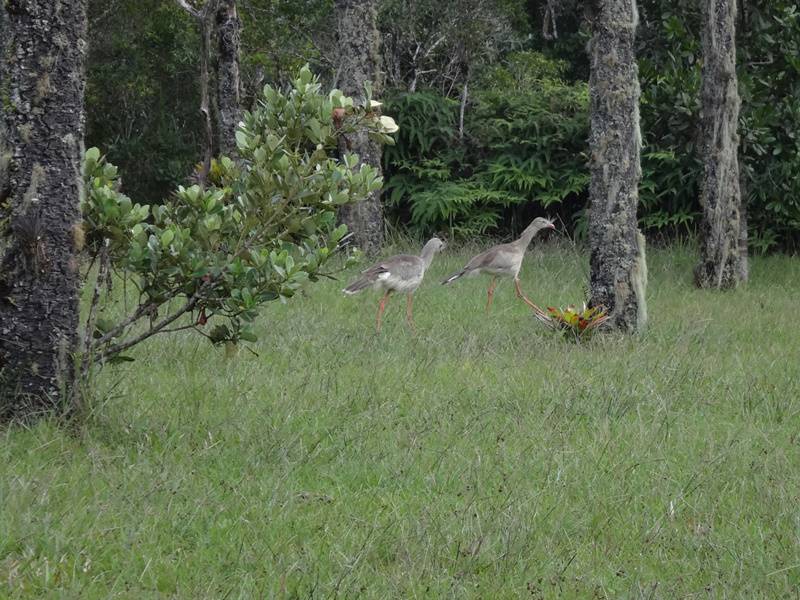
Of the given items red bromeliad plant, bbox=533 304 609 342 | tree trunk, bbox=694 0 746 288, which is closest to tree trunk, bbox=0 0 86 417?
red bromeliad plant, bbox=533 304 609 342

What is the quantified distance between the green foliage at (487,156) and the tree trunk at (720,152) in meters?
4.62

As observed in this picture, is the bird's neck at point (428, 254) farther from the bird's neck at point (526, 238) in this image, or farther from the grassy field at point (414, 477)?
the grassy field at point (414, 477)

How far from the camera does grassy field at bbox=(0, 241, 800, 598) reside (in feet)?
16.4

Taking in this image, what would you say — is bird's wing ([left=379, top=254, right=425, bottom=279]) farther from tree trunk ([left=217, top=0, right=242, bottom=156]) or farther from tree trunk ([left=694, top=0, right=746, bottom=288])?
tree trunk ([left=694, top=0, right=746, bottom=288])

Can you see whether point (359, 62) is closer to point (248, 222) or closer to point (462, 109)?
point (462, 109)

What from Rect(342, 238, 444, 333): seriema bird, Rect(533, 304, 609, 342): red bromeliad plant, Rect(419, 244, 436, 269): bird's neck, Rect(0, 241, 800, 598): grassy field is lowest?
Rect(533, 304, 609, 342): red bromeliad plant

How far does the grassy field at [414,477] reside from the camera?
5.00 metres

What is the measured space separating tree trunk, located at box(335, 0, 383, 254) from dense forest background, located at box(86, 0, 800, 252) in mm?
2845

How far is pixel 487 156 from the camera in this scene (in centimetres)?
2191

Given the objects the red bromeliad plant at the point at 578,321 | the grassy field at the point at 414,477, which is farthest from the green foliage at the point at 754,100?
the grassy field at the point at 414,477

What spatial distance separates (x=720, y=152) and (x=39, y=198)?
36.9 ft

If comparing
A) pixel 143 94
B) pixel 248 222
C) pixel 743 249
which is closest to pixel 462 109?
pixel 743 249

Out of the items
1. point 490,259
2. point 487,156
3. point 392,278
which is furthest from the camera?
point 487,156

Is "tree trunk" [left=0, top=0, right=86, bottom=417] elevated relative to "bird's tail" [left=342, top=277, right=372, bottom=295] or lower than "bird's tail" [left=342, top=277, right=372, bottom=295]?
elevated
